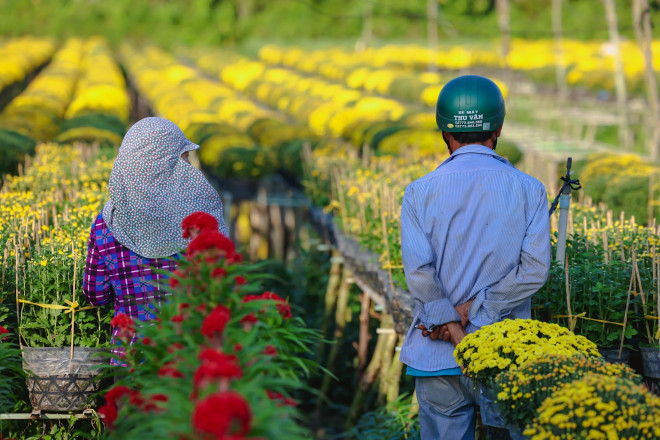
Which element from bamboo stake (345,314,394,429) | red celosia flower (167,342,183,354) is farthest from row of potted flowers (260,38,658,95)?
red celosia flower (167,342,183,354)

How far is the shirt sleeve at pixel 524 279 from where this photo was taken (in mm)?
3922

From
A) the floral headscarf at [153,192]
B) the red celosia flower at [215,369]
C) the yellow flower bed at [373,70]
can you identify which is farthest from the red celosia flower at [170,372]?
the yellow flower bed at [373,70]

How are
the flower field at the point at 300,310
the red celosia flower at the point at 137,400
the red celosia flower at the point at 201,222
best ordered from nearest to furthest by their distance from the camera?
the flower field at the point at 300,310 → the red celosia flower at the point at 137,400 → the red celosia flower at the point at 201,222

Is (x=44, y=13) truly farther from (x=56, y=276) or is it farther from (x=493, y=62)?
(x=56, y=276)

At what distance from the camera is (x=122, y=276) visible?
14.8 ft

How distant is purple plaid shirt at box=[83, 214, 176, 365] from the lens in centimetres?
447

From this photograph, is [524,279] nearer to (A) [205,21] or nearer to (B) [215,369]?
(B) [215,369]

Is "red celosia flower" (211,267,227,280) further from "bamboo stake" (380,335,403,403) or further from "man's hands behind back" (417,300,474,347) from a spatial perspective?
"bamboo stake" (380,335,403,403)

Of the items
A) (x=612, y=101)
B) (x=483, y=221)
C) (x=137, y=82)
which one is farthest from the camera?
(x=137, y=82)

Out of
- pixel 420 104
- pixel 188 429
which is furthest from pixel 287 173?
pixel 188 429

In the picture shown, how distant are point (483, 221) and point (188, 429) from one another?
1806 mm

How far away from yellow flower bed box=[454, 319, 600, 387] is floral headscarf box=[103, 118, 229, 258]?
1344 millimetres

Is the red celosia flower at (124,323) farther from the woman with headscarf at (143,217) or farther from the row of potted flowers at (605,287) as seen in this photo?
the row of potted flowers at (605,287)

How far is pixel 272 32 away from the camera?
233 ft
